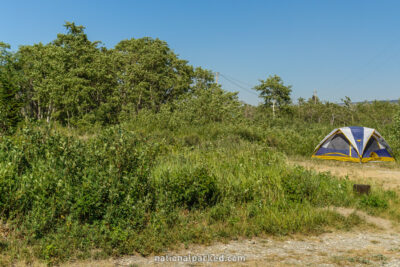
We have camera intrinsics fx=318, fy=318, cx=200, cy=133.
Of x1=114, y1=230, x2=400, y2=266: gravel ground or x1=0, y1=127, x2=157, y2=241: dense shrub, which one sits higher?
x1=0, y1=127, x2=157, y2=241: dense shrub

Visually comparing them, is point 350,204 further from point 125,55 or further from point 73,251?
point 125,55

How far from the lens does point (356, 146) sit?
14.7 meters

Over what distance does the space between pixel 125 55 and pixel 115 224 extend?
3773 cm

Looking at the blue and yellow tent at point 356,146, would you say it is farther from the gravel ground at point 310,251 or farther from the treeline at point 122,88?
the gravel ground at point 310,251

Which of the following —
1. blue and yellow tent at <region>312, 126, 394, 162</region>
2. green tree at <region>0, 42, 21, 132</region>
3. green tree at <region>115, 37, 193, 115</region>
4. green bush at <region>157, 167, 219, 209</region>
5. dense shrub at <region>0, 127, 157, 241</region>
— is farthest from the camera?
green tree at <region>115, 37, 193, 115</region>

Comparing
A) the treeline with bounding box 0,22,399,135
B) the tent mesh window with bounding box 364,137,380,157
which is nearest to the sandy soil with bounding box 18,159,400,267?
the tent mesh window with bounding box 364,137,380,157

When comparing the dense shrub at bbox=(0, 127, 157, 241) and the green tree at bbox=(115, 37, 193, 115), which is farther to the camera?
the green tree at bbox=(115, 37, 193, 115)

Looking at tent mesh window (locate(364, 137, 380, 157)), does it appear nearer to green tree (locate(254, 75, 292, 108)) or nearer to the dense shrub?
the dense shrub

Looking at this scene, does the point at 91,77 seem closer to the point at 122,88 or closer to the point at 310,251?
the point at 122,88

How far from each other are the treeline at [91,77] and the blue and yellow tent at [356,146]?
51.6 feet

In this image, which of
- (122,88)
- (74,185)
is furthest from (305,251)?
(122,88)

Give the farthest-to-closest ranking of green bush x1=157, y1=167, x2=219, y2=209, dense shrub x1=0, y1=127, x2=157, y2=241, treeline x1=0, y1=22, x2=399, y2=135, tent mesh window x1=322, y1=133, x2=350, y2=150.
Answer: treeline x1=0, y1=22, x2=399, y2=135 < tent mesh window x1=322, y1=133, x2=350, y2=150 < green bush x1=157, y1=167, x2=219, y2=209 < dense shrub x1=0, y1=127, x2=157, y2=241

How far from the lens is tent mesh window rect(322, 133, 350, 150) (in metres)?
15.1

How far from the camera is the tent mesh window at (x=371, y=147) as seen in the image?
48.4ft
